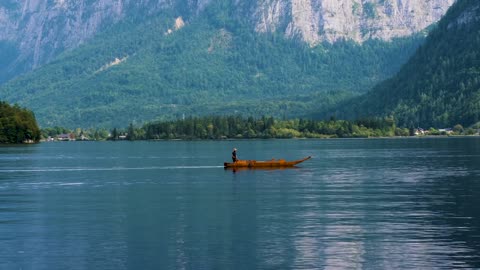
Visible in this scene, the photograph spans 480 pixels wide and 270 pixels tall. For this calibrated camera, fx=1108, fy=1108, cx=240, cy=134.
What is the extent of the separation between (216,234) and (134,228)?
294 inches

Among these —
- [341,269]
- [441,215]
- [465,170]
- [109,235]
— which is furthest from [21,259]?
[465,170]

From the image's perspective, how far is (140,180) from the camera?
5561 inches

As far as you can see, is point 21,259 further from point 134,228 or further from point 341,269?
point 341,269

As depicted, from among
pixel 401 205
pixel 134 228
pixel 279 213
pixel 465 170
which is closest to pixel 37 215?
pixel 134 228

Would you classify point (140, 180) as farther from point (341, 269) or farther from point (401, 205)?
point (341, 269)

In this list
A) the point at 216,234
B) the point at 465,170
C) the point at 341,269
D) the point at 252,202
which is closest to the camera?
the point at 341,269

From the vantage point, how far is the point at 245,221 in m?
87.2

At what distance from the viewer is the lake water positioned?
6938 centimetres

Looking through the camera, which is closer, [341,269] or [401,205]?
[341,269]

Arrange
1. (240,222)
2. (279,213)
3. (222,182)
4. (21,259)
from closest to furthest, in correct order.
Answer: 1. (21,259)
2. (240,222)
3. (279,213)
4. (222,182)

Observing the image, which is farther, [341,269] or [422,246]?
[422,246]

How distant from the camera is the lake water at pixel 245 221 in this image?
69.4 metres

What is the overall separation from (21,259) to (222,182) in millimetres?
65220

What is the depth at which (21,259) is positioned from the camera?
7012cm
